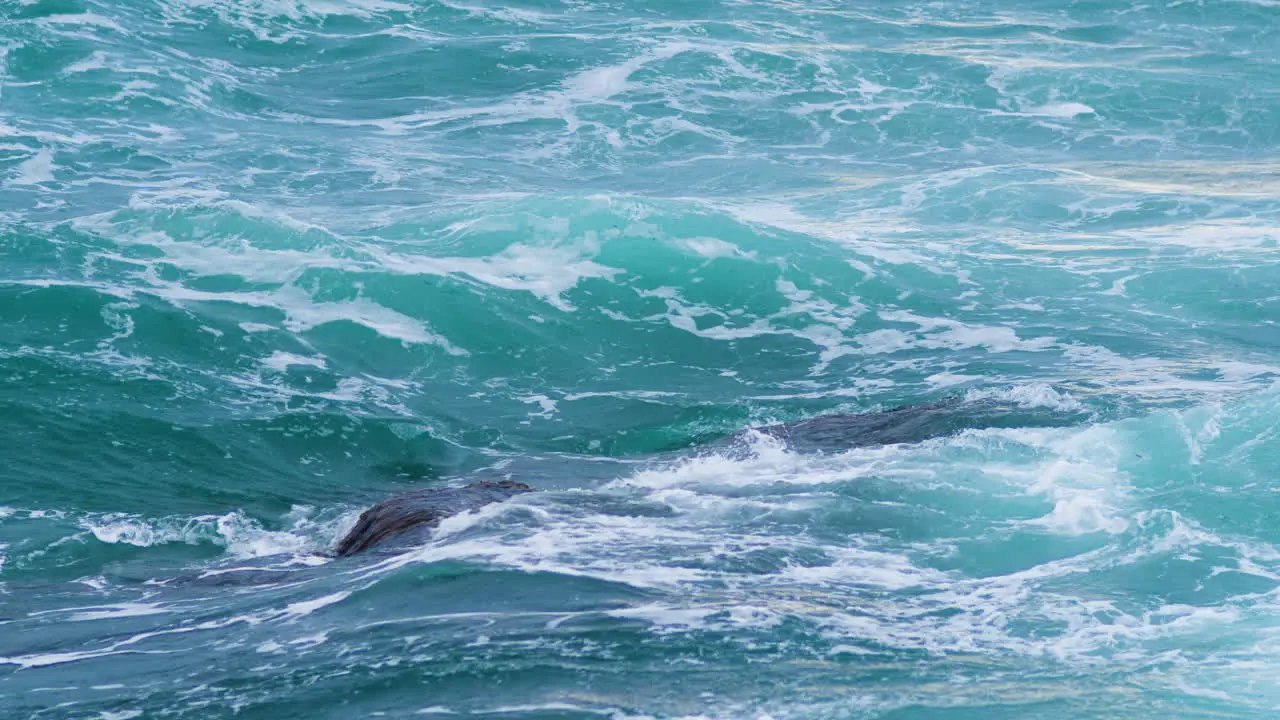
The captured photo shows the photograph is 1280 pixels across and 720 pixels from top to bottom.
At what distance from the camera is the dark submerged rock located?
9273 mm

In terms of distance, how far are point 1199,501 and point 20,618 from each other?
322 inches

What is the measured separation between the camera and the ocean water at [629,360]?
23.7ft

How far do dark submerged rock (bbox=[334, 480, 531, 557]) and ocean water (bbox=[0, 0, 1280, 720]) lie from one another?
0.97 ft

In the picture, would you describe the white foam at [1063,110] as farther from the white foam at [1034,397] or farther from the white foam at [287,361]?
the white foam at [287,361]

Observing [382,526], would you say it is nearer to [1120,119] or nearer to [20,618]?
[20,618]

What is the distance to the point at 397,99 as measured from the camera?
2512 centimetres

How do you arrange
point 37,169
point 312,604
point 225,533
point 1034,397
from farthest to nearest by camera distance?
point 37,169 → point 1034,397 → point 225,533 → point 312,604

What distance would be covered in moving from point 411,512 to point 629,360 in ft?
18.2

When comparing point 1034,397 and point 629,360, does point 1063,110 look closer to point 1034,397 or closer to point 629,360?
point 629,360

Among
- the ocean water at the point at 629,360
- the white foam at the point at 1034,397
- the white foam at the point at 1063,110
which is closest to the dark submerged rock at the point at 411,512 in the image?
the ocean water at the point at 629,360

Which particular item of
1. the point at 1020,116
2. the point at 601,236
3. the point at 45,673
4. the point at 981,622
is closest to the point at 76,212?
the point at 601,236

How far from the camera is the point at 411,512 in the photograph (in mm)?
9539

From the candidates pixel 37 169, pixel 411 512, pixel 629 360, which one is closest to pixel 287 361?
pixel 629 360

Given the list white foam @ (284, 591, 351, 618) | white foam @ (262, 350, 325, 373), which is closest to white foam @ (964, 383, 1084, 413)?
white foam @ (284, 591, 351, 618)
